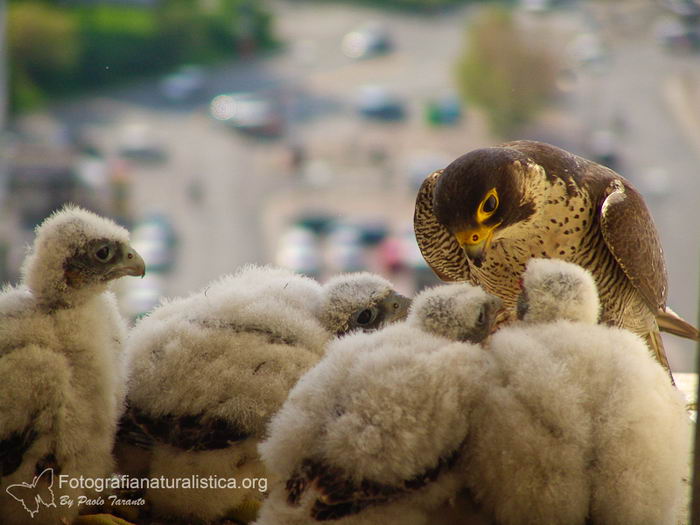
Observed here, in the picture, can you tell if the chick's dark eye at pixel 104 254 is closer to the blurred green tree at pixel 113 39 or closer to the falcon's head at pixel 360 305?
the falcon's head at pixel 360 305

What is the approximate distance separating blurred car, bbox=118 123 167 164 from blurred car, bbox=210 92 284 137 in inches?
31.9

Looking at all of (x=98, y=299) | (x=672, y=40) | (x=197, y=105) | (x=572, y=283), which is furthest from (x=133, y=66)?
(x=572, y=283)

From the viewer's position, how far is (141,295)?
13.4 ft

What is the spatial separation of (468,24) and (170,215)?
2.78 metres

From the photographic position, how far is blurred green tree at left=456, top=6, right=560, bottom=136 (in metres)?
4.66

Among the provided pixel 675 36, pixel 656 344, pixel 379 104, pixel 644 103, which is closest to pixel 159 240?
pixel 379 104

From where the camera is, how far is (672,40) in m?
4.39

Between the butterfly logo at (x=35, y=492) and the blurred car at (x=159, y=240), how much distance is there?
15.8 feet

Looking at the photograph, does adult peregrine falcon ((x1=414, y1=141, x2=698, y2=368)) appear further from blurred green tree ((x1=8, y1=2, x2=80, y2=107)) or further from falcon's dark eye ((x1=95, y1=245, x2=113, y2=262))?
blurred green tree ((x1=8, y1=2, x2=80, y2=107))

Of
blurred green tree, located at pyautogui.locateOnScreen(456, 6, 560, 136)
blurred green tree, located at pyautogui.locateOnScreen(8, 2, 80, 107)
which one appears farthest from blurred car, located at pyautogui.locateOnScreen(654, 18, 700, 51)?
blurred green tree, located at pyautogui.locateOnScreen(8, 2, 80, 107)

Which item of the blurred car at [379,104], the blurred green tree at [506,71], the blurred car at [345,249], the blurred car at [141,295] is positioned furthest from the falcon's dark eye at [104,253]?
the blurred car at [379,104]

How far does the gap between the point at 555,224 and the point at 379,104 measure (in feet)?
18.1

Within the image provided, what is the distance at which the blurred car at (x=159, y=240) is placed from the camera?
6.43 meters

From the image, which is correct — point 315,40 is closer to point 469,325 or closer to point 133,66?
point 133,66
